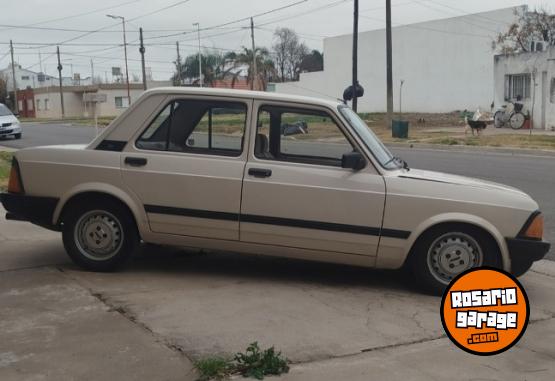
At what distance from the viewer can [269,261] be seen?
6578 millimetres

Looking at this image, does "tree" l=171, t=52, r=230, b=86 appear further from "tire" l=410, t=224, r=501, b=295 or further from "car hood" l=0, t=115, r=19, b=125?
"tire" l=410, t=224, r=501, b=295

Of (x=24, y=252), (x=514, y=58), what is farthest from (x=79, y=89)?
(x=24, y=252)

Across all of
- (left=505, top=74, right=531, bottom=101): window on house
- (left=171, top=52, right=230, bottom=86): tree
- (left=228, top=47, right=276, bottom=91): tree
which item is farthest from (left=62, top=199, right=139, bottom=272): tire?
(left=171, top=52, right=230, bottom=86): tree

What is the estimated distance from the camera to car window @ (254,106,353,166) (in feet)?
19.0

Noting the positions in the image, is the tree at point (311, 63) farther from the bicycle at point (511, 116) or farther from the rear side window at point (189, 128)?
the rear side window at point (189, 128)

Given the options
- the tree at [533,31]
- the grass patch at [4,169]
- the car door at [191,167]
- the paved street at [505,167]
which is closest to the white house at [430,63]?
the tree at [533,31]

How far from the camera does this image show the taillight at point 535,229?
17.9ft

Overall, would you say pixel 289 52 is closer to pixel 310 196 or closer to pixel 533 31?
pixel 533 31

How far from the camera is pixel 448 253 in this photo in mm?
5527

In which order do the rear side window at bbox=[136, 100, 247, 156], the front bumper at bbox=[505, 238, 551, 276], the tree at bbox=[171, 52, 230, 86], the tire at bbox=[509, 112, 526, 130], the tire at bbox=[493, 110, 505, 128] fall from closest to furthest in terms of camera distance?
the front bumper at bbox=[505, 238, 551, 276], the rear side window at bbox=[136, 100, 247, 156], the tire at bbox=[509, 112, 526, 130], the tire at bbox=[493, 110, 505, 128], the tree at bbox=[171, 52, 230, 86]

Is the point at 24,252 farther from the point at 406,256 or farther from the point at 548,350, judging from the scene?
the point at 548,350

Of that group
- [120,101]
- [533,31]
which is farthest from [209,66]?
[533,31]

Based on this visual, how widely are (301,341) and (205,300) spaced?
1.09 meters

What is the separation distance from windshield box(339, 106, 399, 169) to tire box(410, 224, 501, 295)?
0.73 metres
